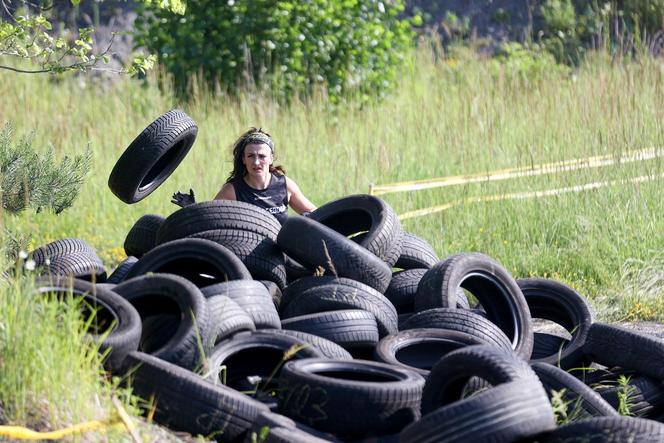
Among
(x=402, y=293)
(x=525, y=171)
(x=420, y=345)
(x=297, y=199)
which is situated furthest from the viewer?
(x=525, y=171)

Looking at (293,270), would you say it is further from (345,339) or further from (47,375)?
(47,375)

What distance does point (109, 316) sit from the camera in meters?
6.18

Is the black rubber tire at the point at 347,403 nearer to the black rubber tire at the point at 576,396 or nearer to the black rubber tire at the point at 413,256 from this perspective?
the black rubber tire at the point at 576,396

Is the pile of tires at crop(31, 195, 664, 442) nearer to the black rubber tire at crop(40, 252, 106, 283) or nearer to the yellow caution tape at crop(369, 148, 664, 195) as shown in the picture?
Result: the black rubber tire at crop(40, 252, 106, 283)

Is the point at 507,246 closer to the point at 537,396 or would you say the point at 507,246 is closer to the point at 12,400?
the point at 537,396

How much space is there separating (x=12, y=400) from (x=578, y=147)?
25.8 ft

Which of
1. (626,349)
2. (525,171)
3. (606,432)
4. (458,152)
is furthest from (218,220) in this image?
(458,152)

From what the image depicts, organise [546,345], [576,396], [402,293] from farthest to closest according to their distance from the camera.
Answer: [402,293] → [546,345] → [576,396]

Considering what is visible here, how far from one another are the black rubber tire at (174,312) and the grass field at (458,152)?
3.21 metres

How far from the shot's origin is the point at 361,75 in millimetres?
14578

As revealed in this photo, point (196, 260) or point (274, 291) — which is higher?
point (196, 260)

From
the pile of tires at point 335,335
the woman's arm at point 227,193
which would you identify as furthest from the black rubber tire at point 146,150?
the woman's arm at point 227,193

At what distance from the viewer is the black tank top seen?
9.00 meters

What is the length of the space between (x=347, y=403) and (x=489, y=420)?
88 centimetres
